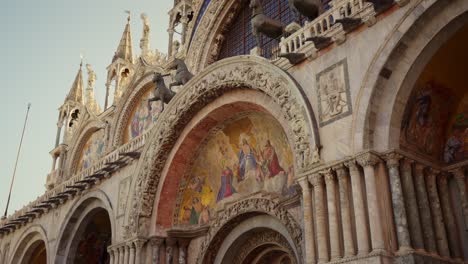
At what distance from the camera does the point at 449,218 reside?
9328 millimetres

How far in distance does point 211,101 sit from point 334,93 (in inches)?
177

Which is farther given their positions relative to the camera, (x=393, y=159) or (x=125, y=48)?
(x=125, y=48)

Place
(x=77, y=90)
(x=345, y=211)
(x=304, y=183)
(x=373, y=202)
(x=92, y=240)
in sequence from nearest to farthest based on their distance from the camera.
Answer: (x=373, y=202) → (x=345, y=211) → (x=304, y=183) → (x=92, y=240) → (x=77, y=90)

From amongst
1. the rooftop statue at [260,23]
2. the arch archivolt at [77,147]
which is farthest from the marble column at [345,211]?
the arch archivolt at [77,147]

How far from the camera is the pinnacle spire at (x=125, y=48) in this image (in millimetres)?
25328

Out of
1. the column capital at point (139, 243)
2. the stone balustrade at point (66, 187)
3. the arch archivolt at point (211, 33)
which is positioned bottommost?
the column capital at point (139, 243)

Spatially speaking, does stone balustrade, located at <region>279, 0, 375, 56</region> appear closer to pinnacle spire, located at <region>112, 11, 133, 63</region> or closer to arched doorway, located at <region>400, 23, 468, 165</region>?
arched doorway, located at <region>400, 23, 468, 165</region>

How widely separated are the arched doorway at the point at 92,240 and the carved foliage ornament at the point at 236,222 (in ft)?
18.7

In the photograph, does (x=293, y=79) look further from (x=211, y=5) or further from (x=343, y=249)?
(x=211, y=5)

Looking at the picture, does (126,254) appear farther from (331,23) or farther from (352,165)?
(331,23)

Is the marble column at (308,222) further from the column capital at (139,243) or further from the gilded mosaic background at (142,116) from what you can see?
the gilded mosaic background at (142,116)

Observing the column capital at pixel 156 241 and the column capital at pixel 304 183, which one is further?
the column capital at pixel 156 241

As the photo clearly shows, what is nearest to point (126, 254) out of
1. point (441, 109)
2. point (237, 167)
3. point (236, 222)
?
point (236, 222)

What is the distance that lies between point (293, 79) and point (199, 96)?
3.43m
